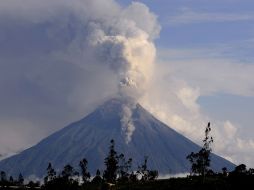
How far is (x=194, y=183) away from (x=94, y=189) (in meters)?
36.6

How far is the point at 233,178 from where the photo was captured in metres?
175

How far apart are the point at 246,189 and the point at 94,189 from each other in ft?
184

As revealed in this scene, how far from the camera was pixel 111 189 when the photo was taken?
189 m

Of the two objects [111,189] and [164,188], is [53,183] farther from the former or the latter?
[164,188]

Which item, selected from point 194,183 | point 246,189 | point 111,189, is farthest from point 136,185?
point 246,189

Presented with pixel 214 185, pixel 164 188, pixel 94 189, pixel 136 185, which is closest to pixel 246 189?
pixel 214 185

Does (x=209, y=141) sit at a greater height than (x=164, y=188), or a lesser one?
greater

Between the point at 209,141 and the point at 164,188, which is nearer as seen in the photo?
the point at 164,188

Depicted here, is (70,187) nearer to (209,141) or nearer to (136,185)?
(136,185)

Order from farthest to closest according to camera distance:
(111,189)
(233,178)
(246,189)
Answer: (111,189) < (233,178) < (246,189)

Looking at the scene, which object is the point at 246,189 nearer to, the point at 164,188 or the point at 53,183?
the point at 164,188

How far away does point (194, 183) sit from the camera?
180m

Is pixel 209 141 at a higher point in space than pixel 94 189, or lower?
higher

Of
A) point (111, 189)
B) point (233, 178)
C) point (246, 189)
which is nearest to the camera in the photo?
point (246, 189)
